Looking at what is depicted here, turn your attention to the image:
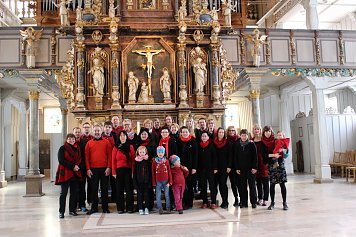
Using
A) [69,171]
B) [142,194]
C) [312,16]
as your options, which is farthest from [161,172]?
[312,16]

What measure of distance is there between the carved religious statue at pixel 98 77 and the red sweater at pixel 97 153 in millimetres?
2535

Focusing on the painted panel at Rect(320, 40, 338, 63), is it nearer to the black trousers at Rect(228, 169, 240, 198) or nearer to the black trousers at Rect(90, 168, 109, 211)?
the black trousers at Rect(228, 169, 240, 198)

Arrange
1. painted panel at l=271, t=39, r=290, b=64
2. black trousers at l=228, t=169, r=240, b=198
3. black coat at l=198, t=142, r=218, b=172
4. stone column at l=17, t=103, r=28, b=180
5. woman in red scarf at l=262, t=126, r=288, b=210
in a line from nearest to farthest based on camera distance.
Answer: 1. woman in red scarf at l=262, t=126, r=288, b=210
2. black coat at l=198, t=142, r=218, b=172
3. black trousers at l=228, t=169, r=240, b=198
4. painted panel at l=271, t=39, r=290, b=64
5. stone column at l=17, t=103, r=28, b=180

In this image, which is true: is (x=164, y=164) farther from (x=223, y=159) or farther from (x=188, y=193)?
(x=223, y=159)

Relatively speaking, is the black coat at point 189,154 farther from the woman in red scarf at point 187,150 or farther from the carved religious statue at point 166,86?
the carved religious statue at point 166,86

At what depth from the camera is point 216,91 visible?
30.3 feet

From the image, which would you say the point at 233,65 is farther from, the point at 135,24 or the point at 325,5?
the point at 325,5

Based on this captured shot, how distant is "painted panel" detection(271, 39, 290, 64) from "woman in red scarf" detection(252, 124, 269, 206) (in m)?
4.81

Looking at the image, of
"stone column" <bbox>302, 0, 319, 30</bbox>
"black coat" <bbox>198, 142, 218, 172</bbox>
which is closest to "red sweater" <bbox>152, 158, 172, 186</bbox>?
"black coat" <bbox>198, 142, 218, 172</bbox>

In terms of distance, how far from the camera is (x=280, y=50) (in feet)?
37.7

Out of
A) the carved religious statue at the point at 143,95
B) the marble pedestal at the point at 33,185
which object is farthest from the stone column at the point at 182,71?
the marble pedestal at the point at 33,185

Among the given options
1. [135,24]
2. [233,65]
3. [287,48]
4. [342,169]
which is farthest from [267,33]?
[342,169]

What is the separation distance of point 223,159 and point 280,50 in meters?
5.64

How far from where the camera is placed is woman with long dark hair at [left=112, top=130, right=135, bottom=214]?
22.0ft
